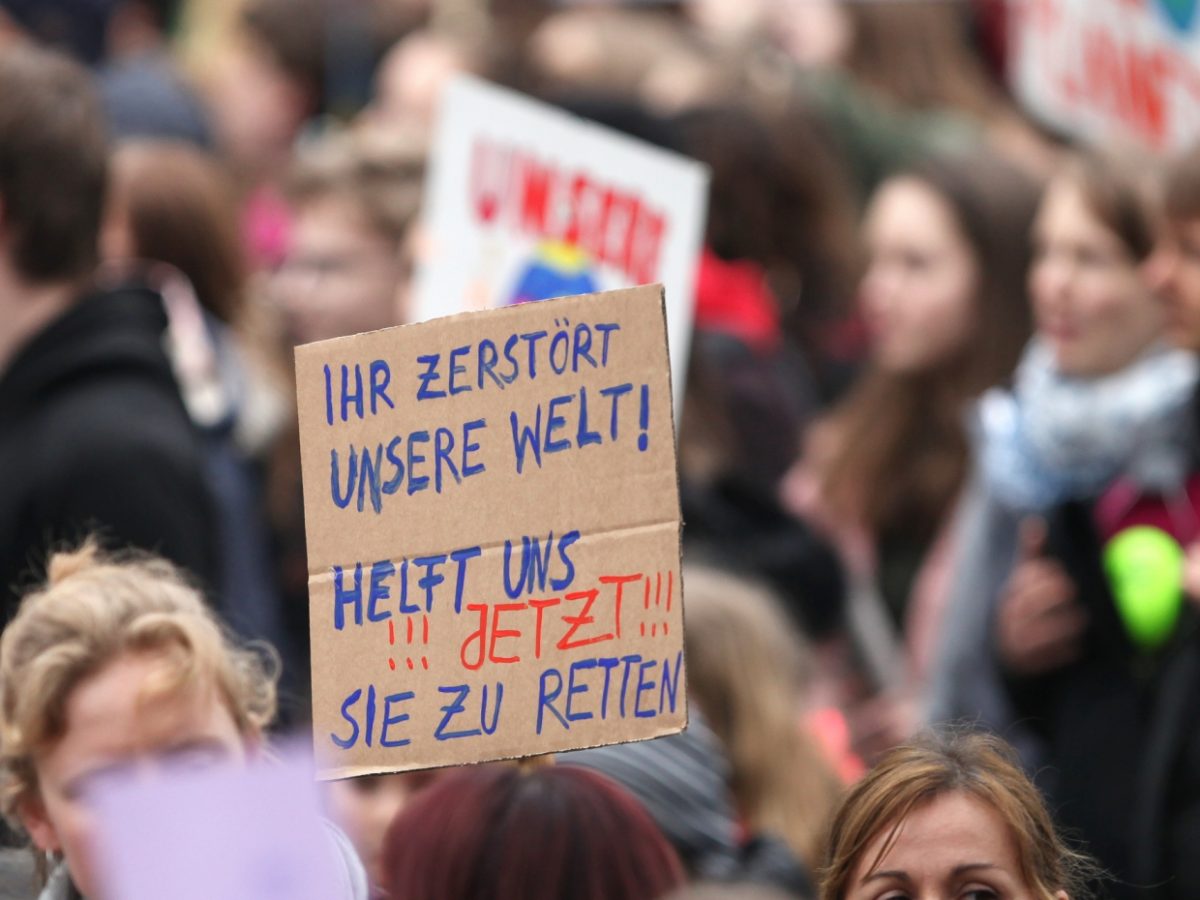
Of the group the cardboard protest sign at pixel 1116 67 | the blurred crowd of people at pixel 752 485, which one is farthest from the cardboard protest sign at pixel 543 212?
the cardboard protest sign at pixel 1116 67

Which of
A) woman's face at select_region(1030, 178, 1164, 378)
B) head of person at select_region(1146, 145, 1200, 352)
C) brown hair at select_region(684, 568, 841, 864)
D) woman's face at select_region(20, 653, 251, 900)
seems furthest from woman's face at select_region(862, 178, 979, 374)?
woman's face at select_region(20, 653, 251, 900)

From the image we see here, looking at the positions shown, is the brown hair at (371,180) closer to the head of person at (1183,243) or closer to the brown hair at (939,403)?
the brown hair at (939,403)

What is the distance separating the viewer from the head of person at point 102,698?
2.70 meters

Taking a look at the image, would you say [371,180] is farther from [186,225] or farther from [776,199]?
[776,199]

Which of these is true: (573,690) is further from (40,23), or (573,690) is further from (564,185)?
(40,23)

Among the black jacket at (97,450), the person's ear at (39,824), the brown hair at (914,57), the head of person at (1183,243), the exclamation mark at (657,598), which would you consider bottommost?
the person's ear at (39,824)

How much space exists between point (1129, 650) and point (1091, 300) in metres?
0.78

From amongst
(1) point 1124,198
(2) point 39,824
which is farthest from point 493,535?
(1) point 1124,198

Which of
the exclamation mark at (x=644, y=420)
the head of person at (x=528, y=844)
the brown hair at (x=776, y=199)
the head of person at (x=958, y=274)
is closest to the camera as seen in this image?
the exclamation mark at (x=644, y=420)

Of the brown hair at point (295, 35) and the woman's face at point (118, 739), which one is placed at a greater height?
the brown hair at point (295, 35)

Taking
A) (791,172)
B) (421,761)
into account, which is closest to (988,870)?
(421,761)

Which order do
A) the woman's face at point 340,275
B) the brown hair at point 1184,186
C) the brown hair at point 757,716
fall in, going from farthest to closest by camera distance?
the woman's face at point 340,275 → the brown hair at point 1184,186 → the brown hair at point 757,716

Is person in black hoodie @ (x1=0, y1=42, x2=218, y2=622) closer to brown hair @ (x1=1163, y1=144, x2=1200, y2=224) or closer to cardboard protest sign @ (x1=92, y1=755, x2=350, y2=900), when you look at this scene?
cardboard protest sign @ (x1=92, y1=755, x2=350, y2=900)

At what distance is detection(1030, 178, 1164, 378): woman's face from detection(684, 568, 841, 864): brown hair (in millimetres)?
923
